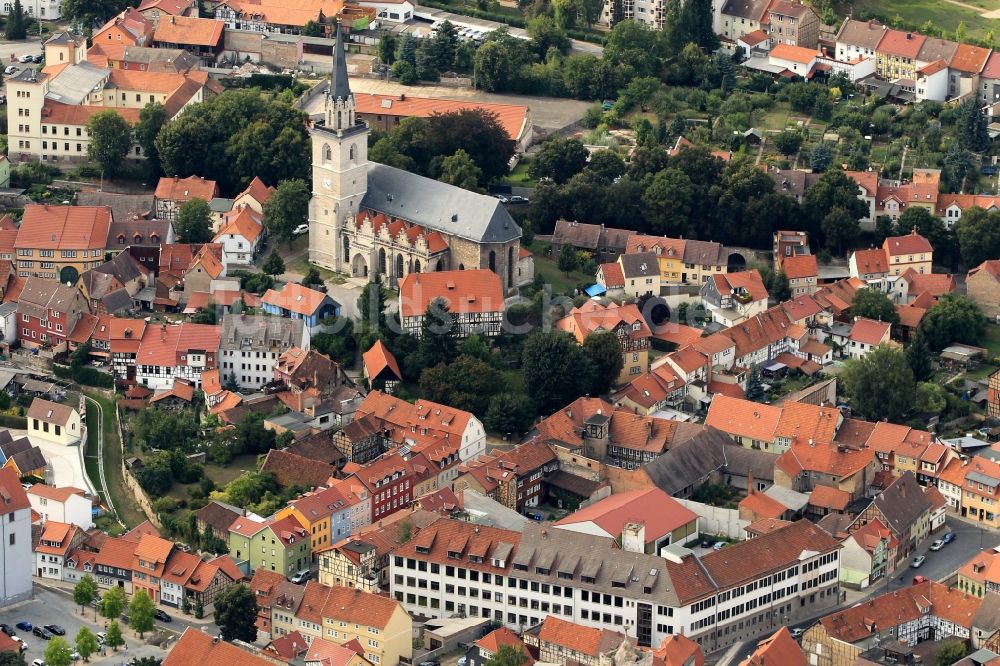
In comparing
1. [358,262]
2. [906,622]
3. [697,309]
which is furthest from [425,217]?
[906,622]

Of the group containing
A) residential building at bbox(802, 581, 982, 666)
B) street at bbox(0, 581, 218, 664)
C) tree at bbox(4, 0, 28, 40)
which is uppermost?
tree at bbox(4, 0, 28, 40)

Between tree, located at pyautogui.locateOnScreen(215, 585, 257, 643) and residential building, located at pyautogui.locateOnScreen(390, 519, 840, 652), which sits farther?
residential building, located at pyautogui.locateOnScreen(390, 519, 840, 652)

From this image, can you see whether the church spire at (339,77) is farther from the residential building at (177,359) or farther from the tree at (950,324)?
the tree at (950,324)

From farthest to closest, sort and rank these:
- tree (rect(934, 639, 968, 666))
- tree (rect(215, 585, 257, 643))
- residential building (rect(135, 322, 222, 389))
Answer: residential building (rect(135, 322, 222, 389)), tree (rect(215, 585, 257, 643)), tree (rect(934, 639, 968, 666))

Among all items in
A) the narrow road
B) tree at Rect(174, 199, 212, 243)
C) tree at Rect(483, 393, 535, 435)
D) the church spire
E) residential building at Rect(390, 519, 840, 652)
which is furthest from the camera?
tree at Rect(174, 199, 212, 243)

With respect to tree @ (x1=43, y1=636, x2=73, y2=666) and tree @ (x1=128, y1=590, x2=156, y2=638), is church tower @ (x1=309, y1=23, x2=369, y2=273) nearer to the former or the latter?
tree @ (x1=128, y1=590, x2=156, y2=638)

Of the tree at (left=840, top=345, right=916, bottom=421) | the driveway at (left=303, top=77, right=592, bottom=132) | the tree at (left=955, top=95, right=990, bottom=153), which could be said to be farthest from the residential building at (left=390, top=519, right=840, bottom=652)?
the driveway at (left=303, top=77, right=592, bottom=132)
